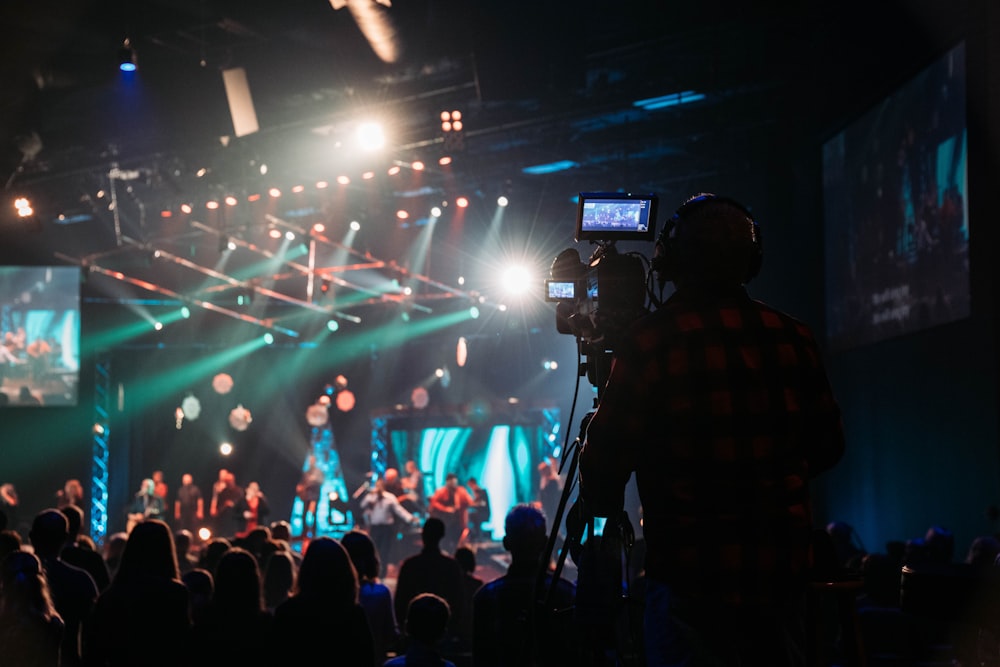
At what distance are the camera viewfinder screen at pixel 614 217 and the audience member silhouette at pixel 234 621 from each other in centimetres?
226

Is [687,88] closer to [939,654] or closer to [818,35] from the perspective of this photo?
[818,35]

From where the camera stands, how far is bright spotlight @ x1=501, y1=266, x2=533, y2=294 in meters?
17.0

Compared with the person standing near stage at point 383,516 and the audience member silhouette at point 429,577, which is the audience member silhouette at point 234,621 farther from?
the person standing near stage at point 383,516

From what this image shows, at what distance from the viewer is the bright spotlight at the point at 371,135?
1152 cm

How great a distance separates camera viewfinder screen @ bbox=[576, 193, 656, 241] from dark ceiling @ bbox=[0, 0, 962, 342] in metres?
6.06

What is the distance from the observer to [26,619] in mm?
3955

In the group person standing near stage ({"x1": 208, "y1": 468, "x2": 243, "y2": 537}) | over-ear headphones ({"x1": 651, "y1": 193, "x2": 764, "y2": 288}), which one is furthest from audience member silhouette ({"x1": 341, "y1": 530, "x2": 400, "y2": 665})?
person standing near stage ({"x1": 208, "y1": 468, "x2": 243, "y2": 537})

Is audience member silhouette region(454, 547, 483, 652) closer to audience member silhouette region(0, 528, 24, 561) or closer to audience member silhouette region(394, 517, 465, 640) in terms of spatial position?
audience member silhouette region(394, 517, 465, 640)

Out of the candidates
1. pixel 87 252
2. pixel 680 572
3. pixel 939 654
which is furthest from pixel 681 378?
pixel 87 252

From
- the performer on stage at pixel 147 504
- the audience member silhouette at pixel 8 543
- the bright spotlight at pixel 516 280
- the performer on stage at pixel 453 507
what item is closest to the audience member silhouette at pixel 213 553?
the audience member silhouette at pixel 8 543

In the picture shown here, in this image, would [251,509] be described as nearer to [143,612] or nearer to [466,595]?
[466,595]

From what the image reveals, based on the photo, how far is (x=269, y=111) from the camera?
11.9m

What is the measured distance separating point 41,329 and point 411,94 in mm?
7123

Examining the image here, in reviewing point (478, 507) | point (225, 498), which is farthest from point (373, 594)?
point (225, 498)
